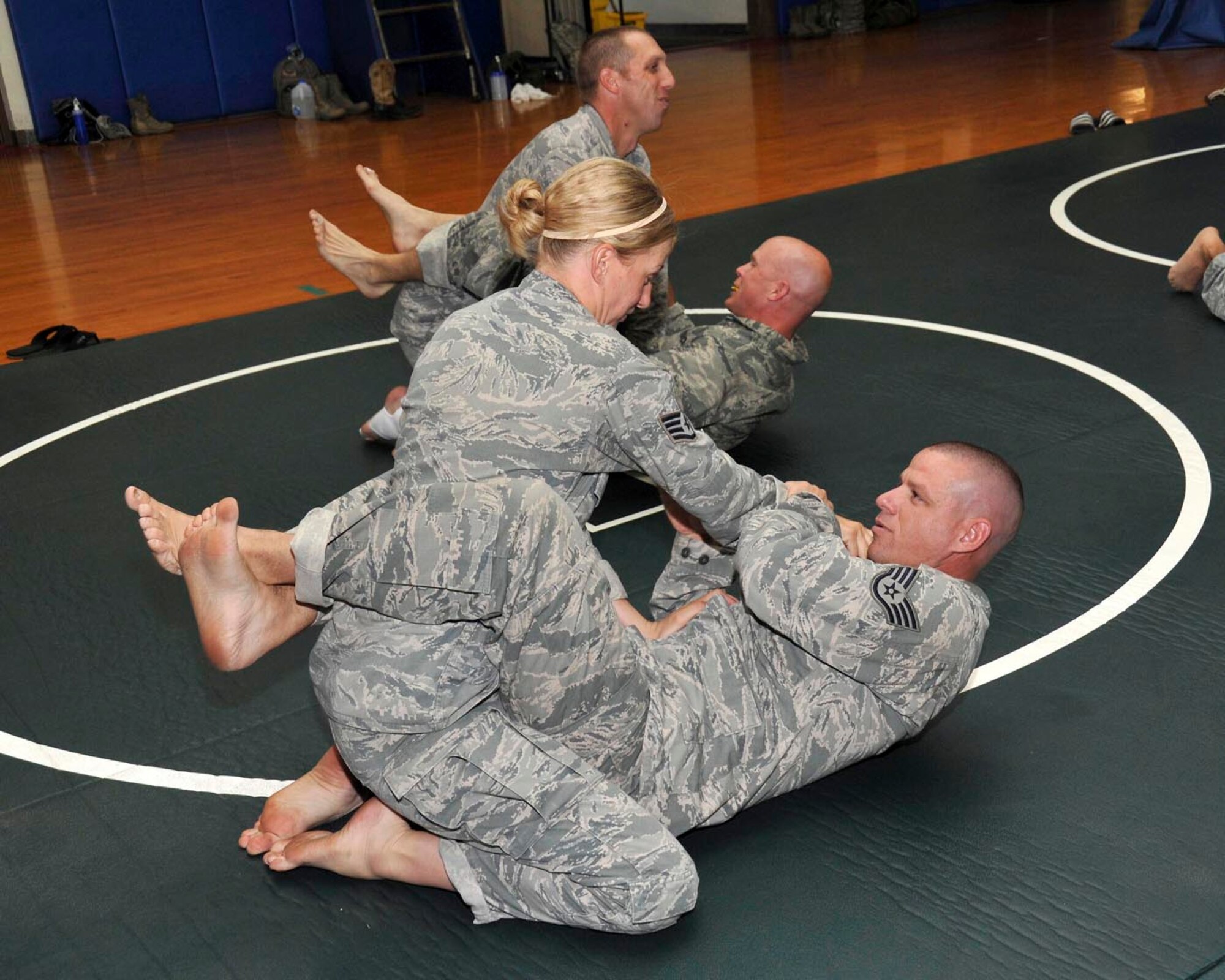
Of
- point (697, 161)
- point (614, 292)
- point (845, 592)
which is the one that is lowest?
point (697, 161)

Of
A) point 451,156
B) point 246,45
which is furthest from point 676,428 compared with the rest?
point 246,45

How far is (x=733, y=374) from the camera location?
12.5ft

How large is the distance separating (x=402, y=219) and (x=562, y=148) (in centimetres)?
73

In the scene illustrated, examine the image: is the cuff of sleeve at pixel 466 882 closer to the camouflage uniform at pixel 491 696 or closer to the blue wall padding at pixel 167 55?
the camouflage uniform at pixel 491 696

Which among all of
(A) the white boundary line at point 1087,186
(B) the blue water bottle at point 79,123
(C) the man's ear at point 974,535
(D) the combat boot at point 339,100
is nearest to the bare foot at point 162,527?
(C) the man's ear at point 974,535

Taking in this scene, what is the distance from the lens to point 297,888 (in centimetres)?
239

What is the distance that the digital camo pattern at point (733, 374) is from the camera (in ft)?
12.3

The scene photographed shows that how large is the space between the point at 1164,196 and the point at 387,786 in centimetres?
544

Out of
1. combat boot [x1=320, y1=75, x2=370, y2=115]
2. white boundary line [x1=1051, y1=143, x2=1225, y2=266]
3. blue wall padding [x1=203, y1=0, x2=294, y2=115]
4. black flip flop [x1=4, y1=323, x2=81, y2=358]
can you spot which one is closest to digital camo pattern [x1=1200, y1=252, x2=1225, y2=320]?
white boundary line [x1=1051, y1=143, x2=1225, y2=266]

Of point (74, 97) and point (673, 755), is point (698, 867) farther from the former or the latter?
point (74, 97)

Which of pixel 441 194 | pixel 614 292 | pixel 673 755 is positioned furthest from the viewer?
pixel 441 194

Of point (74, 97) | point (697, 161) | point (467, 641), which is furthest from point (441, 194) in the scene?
point (467, 641)

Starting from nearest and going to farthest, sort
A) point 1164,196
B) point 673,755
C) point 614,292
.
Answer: point 673,755, point 614,292, point 1164,196

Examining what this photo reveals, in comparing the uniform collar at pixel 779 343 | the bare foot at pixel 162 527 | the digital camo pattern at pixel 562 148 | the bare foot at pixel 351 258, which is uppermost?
the digital camo pattern at pixel 562 148
